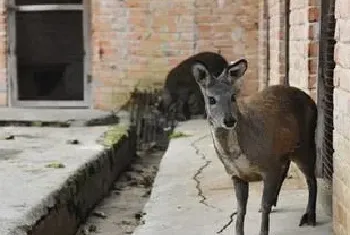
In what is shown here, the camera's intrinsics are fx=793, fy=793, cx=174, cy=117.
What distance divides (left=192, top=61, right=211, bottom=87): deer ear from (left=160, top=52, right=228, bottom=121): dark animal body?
18.8 ft

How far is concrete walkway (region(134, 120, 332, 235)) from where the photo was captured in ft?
15.7

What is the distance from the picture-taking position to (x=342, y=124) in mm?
4113

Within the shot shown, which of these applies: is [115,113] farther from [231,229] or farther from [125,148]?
[231,229]

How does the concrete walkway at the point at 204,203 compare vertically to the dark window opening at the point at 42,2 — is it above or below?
below

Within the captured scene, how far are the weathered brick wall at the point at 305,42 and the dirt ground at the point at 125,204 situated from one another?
1598 millimetres

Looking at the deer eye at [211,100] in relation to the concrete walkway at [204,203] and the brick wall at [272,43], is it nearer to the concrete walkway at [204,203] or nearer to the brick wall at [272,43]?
the concrete walkway at [204,203]

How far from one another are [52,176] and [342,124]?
246 centimetres

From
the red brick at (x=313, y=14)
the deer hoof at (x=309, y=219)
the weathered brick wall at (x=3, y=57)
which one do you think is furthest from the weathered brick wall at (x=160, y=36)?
the deer hoof at (x=309, y=219)

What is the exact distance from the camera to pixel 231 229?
4766 mm

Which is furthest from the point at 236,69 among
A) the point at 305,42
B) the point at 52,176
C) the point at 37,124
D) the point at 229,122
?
the point at 37,124

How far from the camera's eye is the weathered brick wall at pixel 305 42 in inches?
226

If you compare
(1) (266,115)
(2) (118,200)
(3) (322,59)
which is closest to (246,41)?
(2) (118,200)

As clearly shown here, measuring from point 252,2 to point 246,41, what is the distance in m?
0.50

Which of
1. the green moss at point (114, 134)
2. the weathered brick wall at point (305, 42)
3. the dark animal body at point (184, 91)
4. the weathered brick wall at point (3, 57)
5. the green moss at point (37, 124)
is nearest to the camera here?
the weathered brick wall at point (305, 42)
